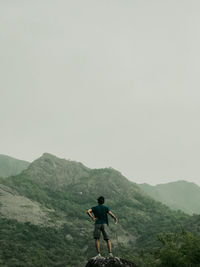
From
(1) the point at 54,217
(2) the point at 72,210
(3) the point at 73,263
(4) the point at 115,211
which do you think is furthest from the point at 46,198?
(3) the point at 73,263

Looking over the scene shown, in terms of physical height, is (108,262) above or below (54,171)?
below

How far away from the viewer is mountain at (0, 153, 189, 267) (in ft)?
198

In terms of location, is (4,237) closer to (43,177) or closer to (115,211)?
(115,211)

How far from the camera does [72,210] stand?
93.9 m

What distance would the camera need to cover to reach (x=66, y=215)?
3526 inches

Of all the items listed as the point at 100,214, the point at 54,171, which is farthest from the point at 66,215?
the point at 100,214

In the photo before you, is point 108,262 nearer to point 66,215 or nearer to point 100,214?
point 100,214

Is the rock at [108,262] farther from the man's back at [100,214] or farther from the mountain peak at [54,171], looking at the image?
the mountain peak at [54,171]

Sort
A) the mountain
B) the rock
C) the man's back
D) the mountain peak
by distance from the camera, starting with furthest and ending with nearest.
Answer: the mountain peak → the mountain → the man's back → the rock

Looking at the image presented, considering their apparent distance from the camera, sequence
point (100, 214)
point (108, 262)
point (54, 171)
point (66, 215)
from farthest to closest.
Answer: point (54, 171)
point (66, 215)
point (100, 214)
point (108, 262)

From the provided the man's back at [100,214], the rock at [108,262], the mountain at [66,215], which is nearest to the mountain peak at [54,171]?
the mountain at [66,215]

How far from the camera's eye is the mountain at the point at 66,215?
6050cm

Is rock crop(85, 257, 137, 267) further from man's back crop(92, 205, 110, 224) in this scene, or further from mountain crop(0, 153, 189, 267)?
mountain crop(0, 153, 189, 267)

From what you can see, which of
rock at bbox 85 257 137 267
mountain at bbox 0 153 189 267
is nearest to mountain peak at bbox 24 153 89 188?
mountain at bbox 0 153 189 267
